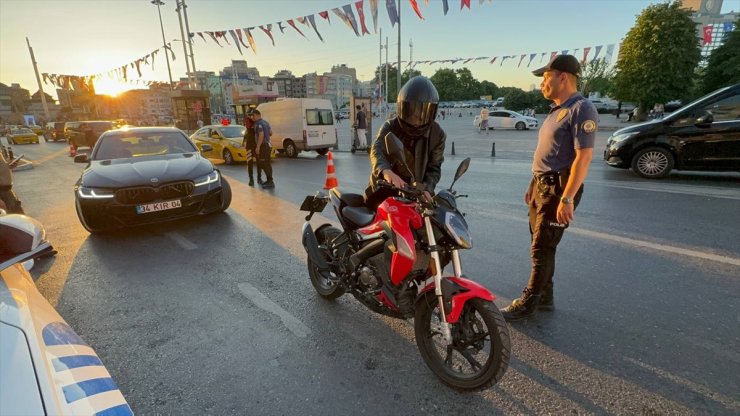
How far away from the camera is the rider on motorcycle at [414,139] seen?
228 centimetres

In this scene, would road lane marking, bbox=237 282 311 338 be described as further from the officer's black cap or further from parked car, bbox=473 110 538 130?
parked car, bbox=473 110 538 130

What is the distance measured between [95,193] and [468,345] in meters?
5.06

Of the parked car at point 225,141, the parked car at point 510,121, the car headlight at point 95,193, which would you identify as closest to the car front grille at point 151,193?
the car headlight at point 95,193

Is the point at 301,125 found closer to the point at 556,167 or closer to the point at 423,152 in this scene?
the point at 423,152

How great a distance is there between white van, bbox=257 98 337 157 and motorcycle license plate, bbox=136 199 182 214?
10.0 meters

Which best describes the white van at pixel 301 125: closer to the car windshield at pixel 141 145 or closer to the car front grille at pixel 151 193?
the car windshield at pixel 141 145

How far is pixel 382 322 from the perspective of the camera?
2.95 meters

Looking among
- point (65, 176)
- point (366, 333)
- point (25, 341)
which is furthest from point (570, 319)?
point (65, 176)

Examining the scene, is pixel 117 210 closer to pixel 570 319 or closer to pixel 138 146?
pixel 138 146

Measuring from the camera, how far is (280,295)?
11.2ft

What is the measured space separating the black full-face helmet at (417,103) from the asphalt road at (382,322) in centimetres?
162

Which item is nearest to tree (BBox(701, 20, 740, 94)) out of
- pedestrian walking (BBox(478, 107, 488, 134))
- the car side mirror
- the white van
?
pedestrian walking (BBox(478, 107, 488, 134))

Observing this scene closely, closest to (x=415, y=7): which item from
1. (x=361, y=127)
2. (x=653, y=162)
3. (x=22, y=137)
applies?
(x=361, y=127)

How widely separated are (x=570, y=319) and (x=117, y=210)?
5.37 meters
